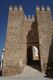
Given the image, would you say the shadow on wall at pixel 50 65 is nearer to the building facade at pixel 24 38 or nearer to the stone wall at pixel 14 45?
the building facade at pixel 24 38

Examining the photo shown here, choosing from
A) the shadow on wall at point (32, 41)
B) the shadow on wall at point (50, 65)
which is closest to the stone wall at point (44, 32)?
the shadow on wall at point (50, 65)

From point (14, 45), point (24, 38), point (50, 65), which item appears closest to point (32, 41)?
point (24, 38)

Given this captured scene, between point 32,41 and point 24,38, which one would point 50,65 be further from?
point 24,38

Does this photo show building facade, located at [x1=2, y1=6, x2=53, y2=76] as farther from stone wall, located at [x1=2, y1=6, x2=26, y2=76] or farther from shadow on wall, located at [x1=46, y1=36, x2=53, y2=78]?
shadow on wall, located at [x1=46, y1=36, x2=53, y2=78]

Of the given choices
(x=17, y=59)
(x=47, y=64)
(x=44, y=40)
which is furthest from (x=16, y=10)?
(x=47, y=64)

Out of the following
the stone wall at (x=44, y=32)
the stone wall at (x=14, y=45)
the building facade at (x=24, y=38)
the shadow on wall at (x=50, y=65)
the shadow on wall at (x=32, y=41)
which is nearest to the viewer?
the shadow on wall at (x=50, y=65)

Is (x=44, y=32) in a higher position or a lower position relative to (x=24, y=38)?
higher

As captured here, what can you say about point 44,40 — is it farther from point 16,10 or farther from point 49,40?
point 16,10

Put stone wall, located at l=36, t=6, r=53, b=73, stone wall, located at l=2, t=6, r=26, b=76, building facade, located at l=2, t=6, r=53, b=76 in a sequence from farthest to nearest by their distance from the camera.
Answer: stone wall, located at l=36, t=6, r=53, b=73 < building facade, located at l=2, t=6, r=53, b=76 < stone wall, located at l=2, t=6, r=26, b=76

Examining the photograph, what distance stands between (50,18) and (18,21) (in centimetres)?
298

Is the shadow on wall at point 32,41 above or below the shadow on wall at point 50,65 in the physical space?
above

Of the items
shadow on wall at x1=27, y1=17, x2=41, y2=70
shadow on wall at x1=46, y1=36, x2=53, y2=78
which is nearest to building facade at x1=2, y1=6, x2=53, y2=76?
shadow on wall at x1=27, y1=17, x2=41, y2=70

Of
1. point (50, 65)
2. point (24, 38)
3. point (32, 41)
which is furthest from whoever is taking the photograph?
Answer: point (32, 41)

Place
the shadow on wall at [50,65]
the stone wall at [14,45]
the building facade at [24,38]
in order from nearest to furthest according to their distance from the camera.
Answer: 1. the shadow on wall at [50,65]
2. the stone wall at [14,45]
3. the building facade at [24,38]
